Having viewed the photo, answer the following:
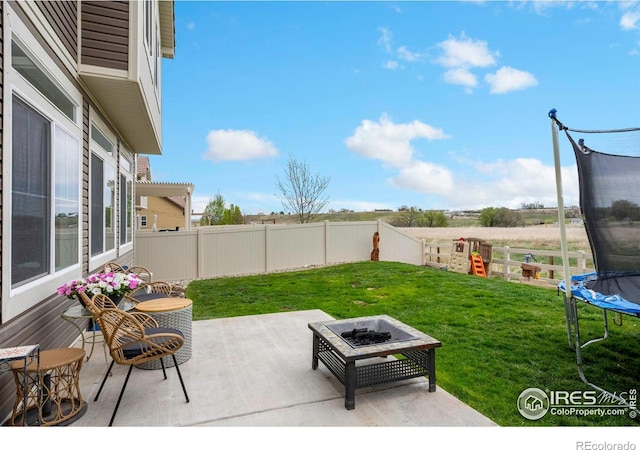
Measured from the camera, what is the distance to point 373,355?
2.61 m

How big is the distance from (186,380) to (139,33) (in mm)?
3981

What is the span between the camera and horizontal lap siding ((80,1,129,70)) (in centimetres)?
409

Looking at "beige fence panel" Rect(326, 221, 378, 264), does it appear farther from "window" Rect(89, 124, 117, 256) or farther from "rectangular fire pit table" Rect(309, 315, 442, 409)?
"rectangular fire pit table" Rect(309, 315, 442, 409)

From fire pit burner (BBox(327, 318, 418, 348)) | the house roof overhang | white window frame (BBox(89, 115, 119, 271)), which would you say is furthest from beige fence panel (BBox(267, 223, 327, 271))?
fire pit burner (BBox(327, 318, 418, 348))

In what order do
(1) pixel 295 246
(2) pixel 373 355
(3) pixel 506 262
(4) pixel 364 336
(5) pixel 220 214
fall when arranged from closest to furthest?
(2) pixel 373 355, (4) pixel 364 336, (3) pixel 506 262, (1) pixel 295 246, (5) pixel 220 214

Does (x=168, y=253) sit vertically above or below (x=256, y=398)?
above

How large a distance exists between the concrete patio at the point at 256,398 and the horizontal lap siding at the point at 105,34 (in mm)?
3182

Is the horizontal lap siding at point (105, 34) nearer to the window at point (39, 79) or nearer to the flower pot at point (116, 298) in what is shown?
the window at point (39, 79)

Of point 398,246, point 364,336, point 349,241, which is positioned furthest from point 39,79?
point 398,246

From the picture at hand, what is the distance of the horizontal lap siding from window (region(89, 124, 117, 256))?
37.4 inches

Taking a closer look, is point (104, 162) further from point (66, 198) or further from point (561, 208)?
point (561, 208)

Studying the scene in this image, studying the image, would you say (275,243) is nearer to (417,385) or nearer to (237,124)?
(417,385)

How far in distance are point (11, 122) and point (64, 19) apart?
68.3 inches

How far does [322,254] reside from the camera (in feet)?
38.1
